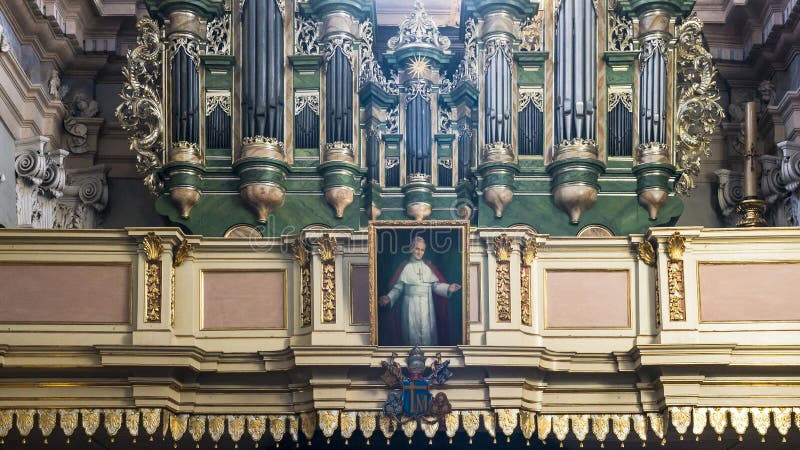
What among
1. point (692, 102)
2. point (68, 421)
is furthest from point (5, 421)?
point (692, 102)

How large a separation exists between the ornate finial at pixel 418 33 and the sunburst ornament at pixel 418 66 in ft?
0.57

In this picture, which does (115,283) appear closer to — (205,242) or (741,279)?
(205,242)

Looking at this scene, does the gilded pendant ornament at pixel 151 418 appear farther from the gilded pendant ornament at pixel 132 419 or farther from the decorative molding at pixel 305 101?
the decorative molding at pixel 305 101

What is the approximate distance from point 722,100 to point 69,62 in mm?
7999

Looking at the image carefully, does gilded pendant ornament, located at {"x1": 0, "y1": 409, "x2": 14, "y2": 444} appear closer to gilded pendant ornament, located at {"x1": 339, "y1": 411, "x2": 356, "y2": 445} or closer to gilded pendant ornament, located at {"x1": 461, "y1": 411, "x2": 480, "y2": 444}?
gilded pendant ornament, located at {"x1": 339, "y1": 411, "x2": 356, "y2": 445}

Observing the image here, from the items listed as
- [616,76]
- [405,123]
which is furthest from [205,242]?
[616,76]

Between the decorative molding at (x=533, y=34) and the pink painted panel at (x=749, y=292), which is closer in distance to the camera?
the pink painted panel at (x=749, y=292)

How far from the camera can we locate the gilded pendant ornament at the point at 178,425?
19.2 metres

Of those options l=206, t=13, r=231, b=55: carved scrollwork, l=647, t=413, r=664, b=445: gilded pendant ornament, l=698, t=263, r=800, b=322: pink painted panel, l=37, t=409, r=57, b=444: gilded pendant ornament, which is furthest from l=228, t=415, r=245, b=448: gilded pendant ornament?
l=698, t=263, r=800, b=322: pink painted panel

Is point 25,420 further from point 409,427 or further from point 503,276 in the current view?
point 503,276

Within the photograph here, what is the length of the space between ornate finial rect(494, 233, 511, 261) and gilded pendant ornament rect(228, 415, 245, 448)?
10.4ft

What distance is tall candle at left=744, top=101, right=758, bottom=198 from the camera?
20797mm

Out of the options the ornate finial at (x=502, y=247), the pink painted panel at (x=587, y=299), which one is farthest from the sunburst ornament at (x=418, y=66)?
the pink painted panel at (x=587, y=299)

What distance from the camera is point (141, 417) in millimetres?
19109
